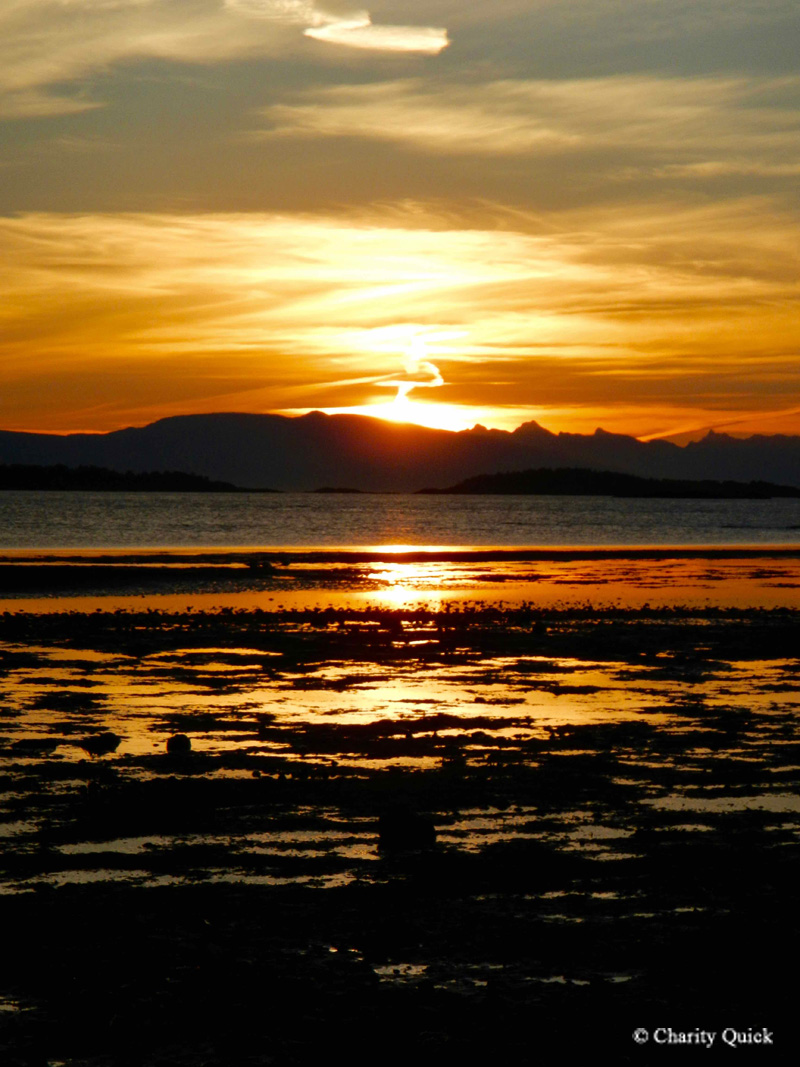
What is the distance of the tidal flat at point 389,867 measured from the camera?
6.92 meters

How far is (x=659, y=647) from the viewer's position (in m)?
26.9

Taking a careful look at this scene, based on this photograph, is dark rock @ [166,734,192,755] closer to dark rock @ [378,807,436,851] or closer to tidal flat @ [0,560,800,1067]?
tidal flat @ [0,560,800,1067]

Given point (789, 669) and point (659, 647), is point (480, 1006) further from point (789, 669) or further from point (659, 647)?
point (659, 647)

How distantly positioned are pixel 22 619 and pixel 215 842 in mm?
22317

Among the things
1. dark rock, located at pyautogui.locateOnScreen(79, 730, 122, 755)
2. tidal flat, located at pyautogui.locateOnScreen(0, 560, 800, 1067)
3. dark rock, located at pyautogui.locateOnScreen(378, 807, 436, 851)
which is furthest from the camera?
dark rock, located at pyautogui.locateOnScreen(79, 730, 122, 755)

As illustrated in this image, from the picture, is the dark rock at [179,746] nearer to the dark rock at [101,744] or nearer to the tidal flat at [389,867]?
the tidal flat at [389,867]

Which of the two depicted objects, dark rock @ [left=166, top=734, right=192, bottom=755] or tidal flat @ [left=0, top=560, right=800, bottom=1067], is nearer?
tidal flat @ [left=0, top=560, right=800, bottom=1067]

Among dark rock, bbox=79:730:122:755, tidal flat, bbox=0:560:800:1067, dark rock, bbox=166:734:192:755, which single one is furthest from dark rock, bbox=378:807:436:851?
dark rock, bbox=79:730:122:755

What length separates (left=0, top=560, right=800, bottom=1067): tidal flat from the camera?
692cm

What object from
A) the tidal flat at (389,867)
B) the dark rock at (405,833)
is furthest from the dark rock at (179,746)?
the dark rock at (405,833)

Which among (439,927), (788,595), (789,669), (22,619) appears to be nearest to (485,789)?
(439,927)

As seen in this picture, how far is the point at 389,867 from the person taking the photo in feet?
32.6

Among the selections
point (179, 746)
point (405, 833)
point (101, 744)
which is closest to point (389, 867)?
point (405, 833)

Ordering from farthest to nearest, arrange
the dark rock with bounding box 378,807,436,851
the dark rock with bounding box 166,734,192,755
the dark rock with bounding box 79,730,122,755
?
the dark rock with bounding box 79,730,122,755 < the dark rock with bounding box 166,734,192,755 < the dark rock with bounding box 378,807,436,851
